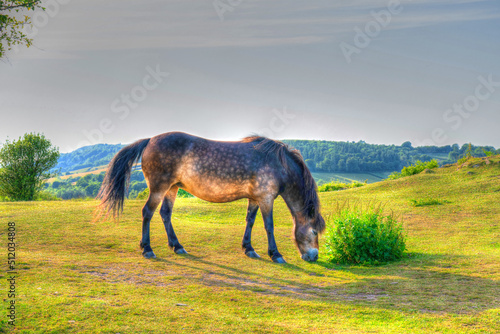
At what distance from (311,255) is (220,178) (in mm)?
2942

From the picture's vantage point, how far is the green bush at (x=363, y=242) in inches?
370

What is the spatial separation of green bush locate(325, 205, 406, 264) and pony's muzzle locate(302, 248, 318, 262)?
0.43 m

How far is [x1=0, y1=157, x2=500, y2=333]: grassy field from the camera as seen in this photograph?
496cm

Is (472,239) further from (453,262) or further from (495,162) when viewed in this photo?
(495,162)

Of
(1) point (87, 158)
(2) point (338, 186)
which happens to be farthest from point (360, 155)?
(1) point (87, 158)

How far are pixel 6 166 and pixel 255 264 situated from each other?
41.4 m

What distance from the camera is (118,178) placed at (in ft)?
30.4

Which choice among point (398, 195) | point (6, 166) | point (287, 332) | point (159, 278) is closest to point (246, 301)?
point (287, 332)

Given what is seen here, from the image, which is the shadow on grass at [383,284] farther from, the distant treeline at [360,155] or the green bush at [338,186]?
the distant treeline at [360,155]

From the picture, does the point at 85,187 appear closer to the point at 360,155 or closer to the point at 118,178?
the point at 360,155

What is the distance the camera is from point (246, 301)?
6.03 m

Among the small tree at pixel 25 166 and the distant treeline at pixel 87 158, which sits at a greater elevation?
the distant treeline at pixel 87 158

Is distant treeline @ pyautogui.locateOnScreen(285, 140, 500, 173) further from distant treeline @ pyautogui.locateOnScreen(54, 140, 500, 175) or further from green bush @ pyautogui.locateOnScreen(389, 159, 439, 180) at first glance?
green bush @ pyautogui.locateOnScreen(389, 159, 439, 180)

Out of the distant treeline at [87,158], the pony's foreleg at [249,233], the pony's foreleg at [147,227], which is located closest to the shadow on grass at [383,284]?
the pony's foreleg at [147,227]
